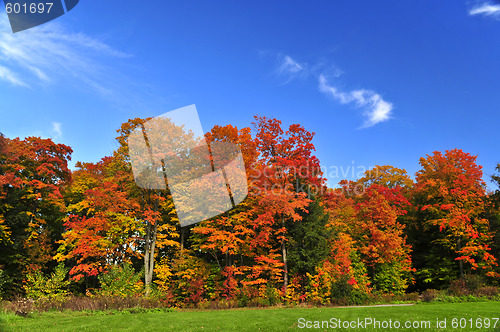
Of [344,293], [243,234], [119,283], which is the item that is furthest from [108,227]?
[344,293]

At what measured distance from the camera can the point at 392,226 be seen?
92.8 feet

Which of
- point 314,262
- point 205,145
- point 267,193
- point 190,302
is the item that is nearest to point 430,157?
point 314,262

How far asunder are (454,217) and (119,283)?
24.9 meters

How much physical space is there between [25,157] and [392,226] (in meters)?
31.8

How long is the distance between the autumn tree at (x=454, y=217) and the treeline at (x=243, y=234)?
103 mm

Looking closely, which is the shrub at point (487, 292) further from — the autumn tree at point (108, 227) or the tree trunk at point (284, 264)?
the autumn tree at point (108, 227)

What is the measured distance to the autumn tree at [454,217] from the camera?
24047 mm

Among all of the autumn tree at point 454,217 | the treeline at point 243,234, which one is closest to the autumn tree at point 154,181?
the treeline at point 243,234

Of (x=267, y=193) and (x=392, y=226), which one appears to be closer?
(x=267, y=193)

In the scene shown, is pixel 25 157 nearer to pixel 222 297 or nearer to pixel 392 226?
pixel 222 297

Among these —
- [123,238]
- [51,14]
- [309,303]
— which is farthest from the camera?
[123,238]

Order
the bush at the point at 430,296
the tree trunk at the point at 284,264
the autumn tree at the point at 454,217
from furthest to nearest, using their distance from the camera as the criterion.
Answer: the autumn tree at the point at 454,217, the tree trunk at the point at 284,264, the bush at the point at 430,296

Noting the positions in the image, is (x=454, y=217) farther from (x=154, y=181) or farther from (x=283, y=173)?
(x=154, y=181)

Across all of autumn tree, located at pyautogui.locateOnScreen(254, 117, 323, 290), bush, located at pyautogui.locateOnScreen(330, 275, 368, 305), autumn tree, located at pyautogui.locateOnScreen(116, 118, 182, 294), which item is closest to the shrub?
bush, located at pyautogui.locateOnScreen(330, 275, 368, 305)
